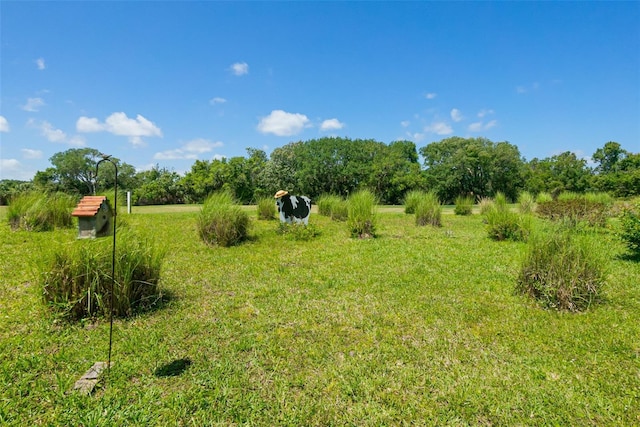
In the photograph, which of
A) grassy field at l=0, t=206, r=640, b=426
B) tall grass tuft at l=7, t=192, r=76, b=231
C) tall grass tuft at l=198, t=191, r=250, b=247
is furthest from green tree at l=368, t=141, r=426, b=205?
grassy field at l=0, t=206, r=640, b=426

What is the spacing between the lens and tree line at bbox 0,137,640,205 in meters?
33.3

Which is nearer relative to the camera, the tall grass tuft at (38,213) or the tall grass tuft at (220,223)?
the tall grass tuft at (220,223)

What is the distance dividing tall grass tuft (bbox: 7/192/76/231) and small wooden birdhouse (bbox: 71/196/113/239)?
7.37 m

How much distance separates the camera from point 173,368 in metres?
2.59

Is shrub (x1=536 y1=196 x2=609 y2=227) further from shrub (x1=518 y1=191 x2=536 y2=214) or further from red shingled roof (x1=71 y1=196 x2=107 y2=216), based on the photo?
red shingled roof (x1=71 y1=196 x2=107 y2=216)

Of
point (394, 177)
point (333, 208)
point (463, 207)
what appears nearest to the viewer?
point (333, 208)

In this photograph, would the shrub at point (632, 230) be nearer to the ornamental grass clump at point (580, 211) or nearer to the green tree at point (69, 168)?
the ornamental grass clump at point (580, 211)

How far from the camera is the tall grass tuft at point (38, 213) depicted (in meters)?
8.38

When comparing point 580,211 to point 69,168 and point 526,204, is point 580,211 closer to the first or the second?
point 526,204

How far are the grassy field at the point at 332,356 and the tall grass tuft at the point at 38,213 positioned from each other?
4303 millimetres

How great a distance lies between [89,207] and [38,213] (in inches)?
302

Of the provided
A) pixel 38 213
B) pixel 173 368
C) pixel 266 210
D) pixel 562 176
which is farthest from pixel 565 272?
pixel 562 176

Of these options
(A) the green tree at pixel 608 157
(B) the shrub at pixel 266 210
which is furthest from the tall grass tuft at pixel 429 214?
(A) the green tree at pixel 608 157

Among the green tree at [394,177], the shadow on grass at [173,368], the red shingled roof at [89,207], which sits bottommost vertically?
the shadow on grass at [173,368]
